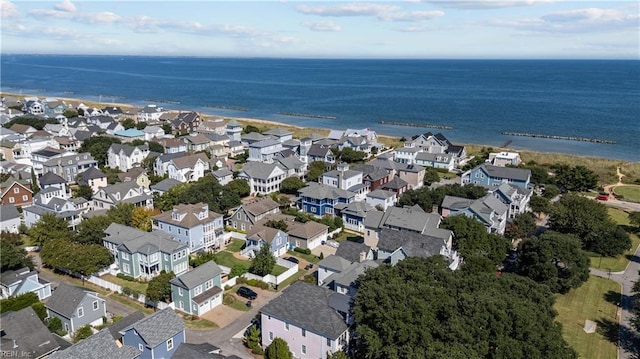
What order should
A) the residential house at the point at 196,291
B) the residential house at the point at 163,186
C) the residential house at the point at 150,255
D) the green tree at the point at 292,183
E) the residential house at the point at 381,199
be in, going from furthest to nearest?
1. the green tree at the point at 292,183
2. the residential house at the point at 163,186
3. the residential house at the point at 381,199
4. the residential house at the point at 150,255
5. the residential house at the point at 196,291

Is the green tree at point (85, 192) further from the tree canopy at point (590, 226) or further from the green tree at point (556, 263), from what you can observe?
the tree canopy at point (590, 226)

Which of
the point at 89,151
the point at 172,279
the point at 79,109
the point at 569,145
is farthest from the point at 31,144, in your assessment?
the point at 569,145

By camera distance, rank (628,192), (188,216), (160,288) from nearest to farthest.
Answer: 1. (160,288)
2. (188,216)
3. (628,192)

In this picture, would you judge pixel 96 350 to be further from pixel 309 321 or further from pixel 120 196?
pixel 120 196

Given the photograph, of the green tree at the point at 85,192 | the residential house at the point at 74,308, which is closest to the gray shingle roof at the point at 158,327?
the residential house at the point at 74,308

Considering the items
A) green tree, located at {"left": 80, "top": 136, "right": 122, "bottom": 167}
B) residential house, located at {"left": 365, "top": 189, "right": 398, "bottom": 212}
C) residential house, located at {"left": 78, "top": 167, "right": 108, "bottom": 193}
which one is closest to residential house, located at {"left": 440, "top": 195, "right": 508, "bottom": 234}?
residential house, located at {"left": 365, "top": 189, "right": 398, "bottom": 212}

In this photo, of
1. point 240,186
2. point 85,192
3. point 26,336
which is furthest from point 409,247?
point 85,192
